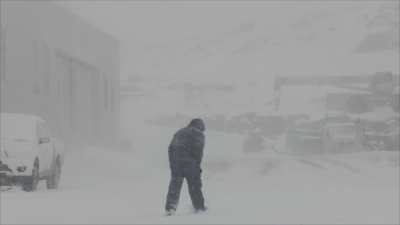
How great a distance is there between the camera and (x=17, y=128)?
1539cm

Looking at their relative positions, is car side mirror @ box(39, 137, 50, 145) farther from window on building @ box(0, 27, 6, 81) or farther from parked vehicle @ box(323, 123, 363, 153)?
parked vehicle @ box(323, 123, 363, 153)

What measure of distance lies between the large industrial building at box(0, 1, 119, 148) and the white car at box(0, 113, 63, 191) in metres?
10.6

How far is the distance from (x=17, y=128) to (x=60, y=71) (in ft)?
63.3

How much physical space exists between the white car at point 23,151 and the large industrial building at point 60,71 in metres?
10.6

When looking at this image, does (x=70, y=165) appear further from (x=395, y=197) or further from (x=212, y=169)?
(x=395, y=197)

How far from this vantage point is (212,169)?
3156 cm

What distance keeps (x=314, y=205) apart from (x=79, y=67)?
85.7ft

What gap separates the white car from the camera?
14.8 meters

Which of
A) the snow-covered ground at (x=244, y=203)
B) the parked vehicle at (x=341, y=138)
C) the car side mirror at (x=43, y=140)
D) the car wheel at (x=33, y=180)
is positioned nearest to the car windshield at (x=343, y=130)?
the parked vehicle at (x=341, y=138)

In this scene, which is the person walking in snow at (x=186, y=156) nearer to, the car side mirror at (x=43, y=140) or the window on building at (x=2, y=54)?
the car side mirror at (x=43, y=140)

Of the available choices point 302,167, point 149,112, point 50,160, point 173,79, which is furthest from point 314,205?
point 173,79

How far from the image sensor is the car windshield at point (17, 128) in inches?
595

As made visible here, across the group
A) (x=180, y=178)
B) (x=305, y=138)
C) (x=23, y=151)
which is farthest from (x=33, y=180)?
(x=305, y=138)

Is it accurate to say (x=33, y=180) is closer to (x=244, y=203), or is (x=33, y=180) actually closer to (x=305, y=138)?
(x=244, y=203)
